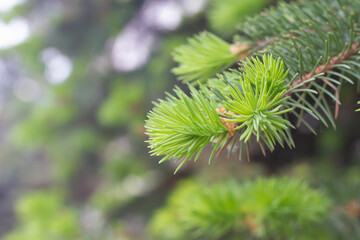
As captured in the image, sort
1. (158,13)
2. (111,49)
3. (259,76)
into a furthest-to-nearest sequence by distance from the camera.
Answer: (111,49) < (158,13) < (259,76)

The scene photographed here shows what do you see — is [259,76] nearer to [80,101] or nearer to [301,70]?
[301,70]

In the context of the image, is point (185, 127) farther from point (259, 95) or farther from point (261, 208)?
point (261, 208)

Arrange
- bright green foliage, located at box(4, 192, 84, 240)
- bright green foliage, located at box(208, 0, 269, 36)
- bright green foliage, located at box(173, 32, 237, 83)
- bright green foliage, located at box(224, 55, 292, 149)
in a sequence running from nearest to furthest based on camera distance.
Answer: bright green foliage, located at box(224, 55, 292, 149), bright green foliage, located at box(173, 32, 237, 83), bright green foliage, located at box(208, 0, 269, 36), bright green foliage, located at box(4, 192, 84, 240)

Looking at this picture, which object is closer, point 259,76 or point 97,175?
point 259,76

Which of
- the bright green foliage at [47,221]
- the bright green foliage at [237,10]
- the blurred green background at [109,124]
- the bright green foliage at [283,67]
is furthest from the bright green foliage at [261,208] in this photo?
the bright green foliage at [47,221]

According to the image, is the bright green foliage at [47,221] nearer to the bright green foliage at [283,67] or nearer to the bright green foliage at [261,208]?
the bright green foliage at [261,208]

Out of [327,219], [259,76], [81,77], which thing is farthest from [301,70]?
[81,77]

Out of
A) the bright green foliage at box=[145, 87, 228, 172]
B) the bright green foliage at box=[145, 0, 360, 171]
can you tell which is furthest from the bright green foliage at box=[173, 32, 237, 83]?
the bright green foliage at box=[145, 87, 228, 172]

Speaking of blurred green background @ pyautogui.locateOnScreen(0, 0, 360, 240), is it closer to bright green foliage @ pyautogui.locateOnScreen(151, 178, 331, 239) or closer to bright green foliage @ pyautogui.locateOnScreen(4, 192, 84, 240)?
bright green foliage @ pyautogui.locateOnScreen(4, 192, 84, 240)
